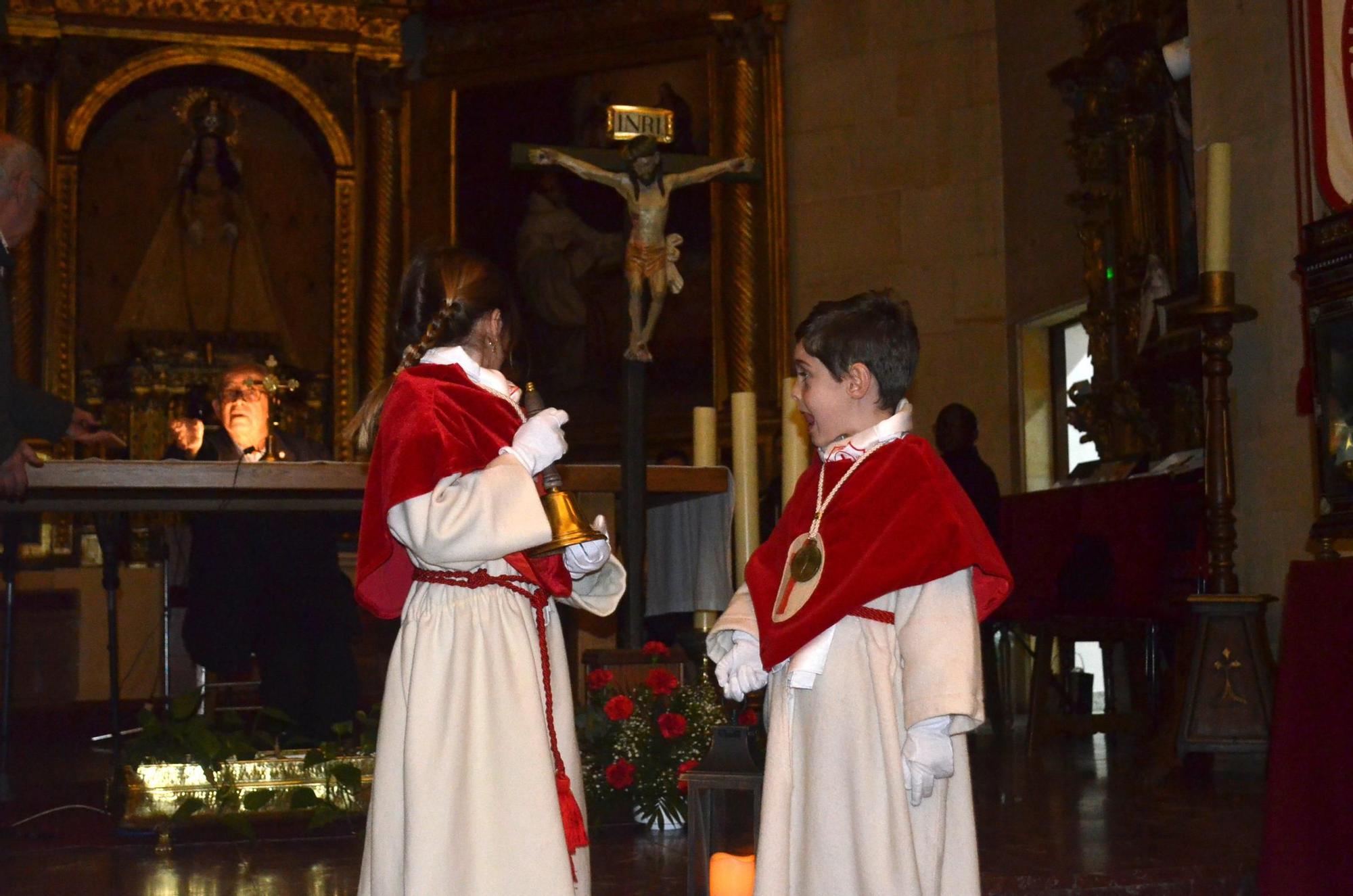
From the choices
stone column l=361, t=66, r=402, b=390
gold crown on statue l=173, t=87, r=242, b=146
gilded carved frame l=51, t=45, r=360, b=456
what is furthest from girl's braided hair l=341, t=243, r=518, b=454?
gold crown on statue l=173, t=87, r=242, b=146

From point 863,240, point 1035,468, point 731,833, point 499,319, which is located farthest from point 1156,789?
point 863,240

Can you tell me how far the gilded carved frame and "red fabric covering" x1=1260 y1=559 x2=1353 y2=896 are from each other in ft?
27.2

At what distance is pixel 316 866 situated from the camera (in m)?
4.10

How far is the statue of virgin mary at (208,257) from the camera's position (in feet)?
35.9

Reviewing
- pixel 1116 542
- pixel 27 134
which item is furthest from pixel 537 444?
pixel 27 134

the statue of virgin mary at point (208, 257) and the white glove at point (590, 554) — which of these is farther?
the statue of virgin mary at point (208, 257)


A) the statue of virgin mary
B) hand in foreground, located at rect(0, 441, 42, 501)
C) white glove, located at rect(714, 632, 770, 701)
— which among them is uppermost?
the statue of virgin mary

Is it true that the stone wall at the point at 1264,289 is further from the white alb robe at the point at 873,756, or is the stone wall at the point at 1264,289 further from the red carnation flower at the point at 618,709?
the white alb robe at the point at 873,756

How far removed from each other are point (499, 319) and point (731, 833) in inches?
42.8

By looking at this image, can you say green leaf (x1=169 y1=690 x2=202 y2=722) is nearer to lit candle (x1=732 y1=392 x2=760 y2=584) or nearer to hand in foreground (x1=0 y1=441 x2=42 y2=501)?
hand in foreground (x1=0 y1=441 x2=42 y2=501)

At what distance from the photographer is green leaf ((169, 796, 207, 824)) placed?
4.43 meters

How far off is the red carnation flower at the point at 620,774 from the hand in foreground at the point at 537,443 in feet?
6.27

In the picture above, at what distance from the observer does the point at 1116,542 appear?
6234 mm

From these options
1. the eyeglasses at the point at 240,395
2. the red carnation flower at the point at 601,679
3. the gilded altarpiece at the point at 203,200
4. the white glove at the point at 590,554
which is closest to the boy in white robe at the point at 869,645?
the white glove at the point at 590,554
